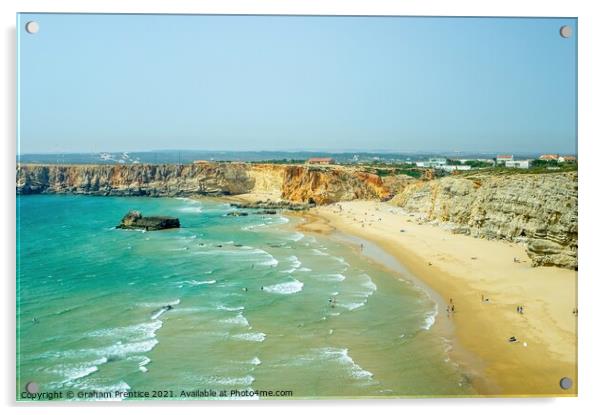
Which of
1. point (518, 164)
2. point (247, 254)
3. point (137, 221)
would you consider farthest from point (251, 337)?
point (137, 221)

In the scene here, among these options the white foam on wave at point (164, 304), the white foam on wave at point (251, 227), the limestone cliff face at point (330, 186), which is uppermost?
the limestone cliff face at point (330, 186)

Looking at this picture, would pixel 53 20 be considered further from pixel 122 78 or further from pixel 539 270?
pixel 539 270

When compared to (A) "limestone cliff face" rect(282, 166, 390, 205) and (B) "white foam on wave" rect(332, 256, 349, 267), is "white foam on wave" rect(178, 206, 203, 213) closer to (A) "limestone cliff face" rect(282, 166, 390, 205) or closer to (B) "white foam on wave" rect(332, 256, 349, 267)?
(A) "limestone cliff face" rect(282, 166, 390, 205)

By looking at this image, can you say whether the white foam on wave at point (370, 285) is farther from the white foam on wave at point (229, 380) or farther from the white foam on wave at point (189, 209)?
the white foam on wave at point (189, 209)

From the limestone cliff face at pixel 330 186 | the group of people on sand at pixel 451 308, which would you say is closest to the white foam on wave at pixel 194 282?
the group of people on sand at pixel 451 308

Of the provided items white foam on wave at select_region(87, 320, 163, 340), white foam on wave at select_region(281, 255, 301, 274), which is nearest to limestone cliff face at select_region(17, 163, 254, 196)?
white foam on wave at select_region(281, 255, 301, 274)

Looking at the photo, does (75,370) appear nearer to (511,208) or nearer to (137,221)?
(137,221)
